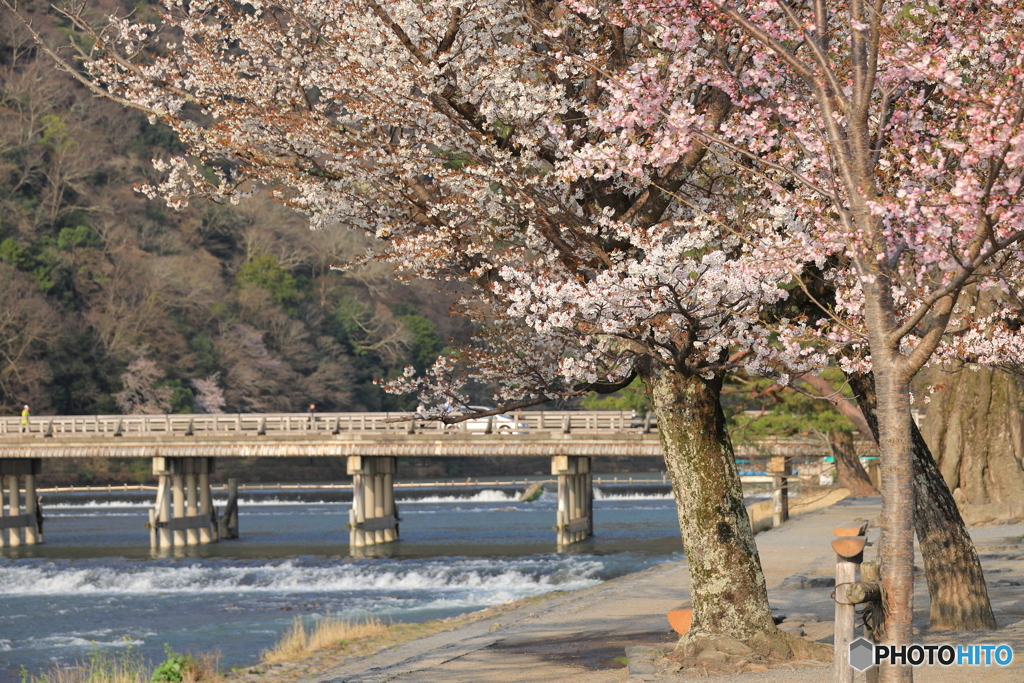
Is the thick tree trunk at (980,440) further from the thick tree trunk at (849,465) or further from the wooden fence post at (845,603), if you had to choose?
the wooden fence post at (845,603)

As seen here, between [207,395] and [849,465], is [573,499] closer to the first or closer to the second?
[849,465]

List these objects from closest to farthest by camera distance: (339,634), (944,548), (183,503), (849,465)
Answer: (944,548) < (339,634) < (849,465) < (183,503)

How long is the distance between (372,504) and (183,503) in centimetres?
622

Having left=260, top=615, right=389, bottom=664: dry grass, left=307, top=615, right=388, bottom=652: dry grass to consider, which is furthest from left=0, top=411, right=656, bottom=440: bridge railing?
left=260, top=615, right=389, bottom=664: dry grass

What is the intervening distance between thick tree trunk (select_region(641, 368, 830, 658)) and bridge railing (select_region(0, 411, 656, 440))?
80.1 feet

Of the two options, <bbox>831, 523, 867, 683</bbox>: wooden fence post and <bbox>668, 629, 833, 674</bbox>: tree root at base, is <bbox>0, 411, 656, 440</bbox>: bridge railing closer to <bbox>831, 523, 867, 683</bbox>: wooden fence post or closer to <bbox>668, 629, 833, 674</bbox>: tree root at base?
<bbox>668, 629, 833, 674</bbox>: tree root at base

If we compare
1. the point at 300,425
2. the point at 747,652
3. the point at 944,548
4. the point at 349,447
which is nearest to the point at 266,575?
the point at 349,447

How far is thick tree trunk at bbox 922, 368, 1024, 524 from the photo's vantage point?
64.1 feet

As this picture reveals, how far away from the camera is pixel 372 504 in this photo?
3647 centimetres

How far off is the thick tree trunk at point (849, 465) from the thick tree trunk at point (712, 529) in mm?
25078

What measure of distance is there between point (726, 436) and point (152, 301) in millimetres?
53536

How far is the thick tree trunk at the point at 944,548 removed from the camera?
10.4 m

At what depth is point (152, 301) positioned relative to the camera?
59312mm

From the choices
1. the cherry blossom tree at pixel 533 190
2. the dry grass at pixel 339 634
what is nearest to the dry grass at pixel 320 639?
the dry grass at pixel 339 634
